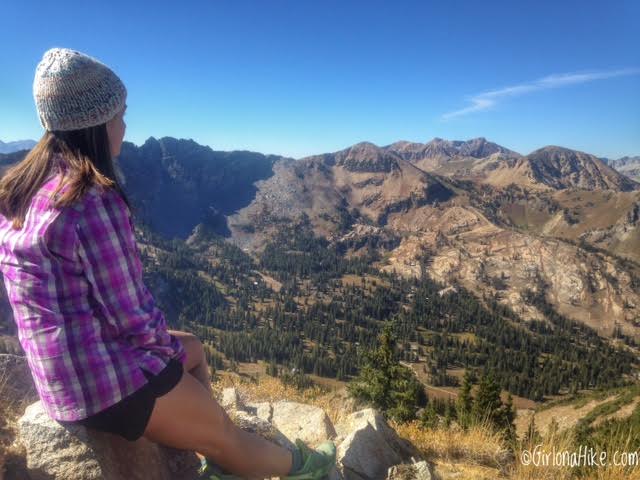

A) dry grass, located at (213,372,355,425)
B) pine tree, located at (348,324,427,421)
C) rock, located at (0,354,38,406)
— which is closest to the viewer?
rock, located at (0,354,38,406)

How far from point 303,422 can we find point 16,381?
4.61 meters

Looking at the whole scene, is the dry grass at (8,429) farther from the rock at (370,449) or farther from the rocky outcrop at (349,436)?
the rock at (370,449)

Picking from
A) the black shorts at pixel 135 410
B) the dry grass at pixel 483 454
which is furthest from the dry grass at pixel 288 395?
the black shorts at pixel 135 410

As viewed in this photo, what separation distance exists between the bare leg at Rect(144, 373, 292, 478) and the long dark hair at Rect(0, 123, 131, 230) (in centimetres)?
174

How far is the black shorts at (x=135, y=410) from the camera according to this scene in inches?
130

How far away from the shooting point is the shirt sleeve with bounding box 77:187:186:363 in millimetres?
2996

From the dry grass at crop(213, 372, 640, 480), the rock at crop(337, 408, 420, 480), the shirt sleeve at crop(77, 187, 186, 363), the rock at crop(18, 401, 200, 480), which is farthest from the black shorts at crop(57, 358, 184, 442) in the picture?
the dry grass at crop(213, 372, 640, 480)

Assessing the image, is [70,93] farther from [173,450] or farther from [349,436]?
[349,436]

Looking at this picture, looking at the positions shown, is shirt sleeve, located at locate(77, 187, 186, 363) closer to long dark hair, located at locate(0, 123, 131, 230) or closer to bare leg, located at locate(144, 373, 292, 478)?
long dark hair, located at locate(0, 123, 131, 230)

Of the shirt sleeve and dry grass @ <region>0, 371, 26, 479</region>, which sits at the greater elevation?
the shirt sleeve

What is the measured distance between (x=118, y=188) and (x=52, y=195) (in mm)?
467

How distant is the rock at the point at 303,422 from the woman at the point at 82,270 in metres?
4.10

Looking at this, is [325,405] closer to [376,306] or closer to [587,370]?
[587,370]

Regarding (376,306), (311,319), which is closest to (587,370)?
(376,306)
